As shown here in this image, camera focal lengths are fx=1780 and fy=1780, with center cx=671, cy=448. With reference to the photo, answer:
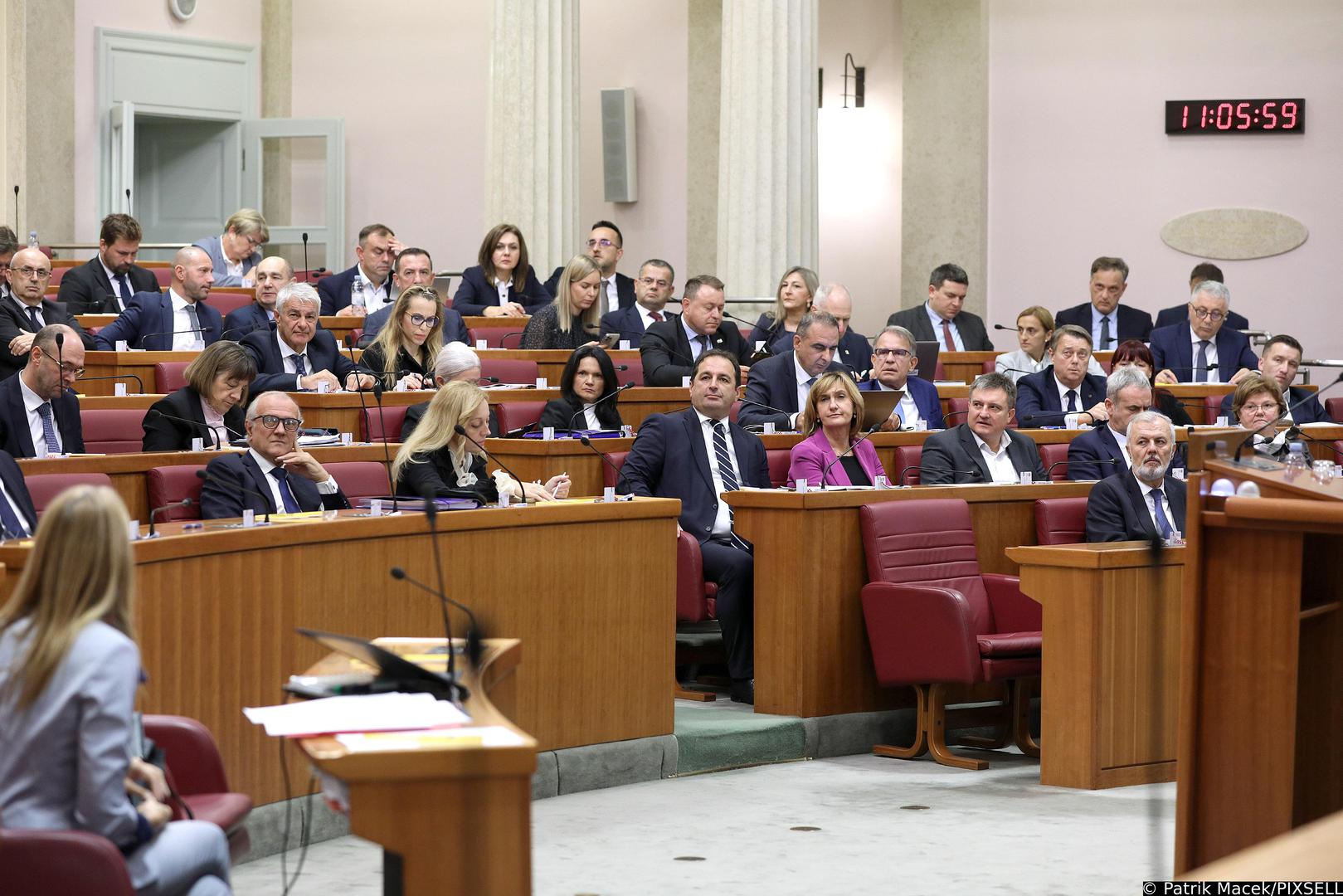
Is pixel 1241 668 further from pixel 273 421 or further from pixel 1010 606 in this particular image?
pixel 273 421

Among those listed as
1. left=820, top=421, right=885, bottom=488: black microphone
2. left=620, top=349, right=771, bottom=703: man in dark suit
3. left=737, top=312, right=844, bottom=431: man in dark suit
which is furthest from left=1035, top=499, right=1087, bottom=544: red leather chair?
left=737, top=312, right=844, bottom=431: man in dark suit

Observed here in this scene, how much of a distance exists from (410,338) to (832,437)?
1.81 m

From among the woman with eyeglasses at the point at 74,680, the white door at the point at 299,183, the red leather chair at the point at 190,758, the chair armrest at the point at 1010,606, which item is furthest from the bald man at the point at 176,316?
the white door at the point at 299,183

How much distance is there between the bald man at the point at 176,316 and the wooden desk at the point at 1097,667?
13.5 ft

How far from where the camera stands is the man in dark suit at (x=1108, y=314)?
9.54 meters

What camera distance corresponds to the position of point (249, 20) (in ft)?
46.6

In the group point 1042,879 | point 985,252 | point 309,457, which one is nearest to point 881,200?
point 985,252

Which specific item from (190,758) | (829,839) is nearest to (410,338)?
(829,839)

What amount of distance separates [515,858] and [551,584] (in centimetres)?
272

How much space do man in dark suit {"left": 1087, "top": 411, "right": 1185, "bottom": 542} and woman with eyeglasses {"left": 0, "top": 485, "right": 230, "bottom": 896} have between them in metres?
4.15

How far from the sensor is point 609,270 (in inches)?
378

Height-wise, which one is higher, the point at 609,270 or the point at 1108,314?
the point at 609,270

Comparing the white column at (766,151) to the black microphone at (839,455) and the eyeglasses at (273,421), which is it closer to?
the black microphone at (839,455)

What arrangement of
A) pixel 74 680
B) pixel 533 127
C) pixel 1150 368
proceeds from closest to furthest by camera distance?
pixel 74 680, pixel 1150 368, pixel 533 127
